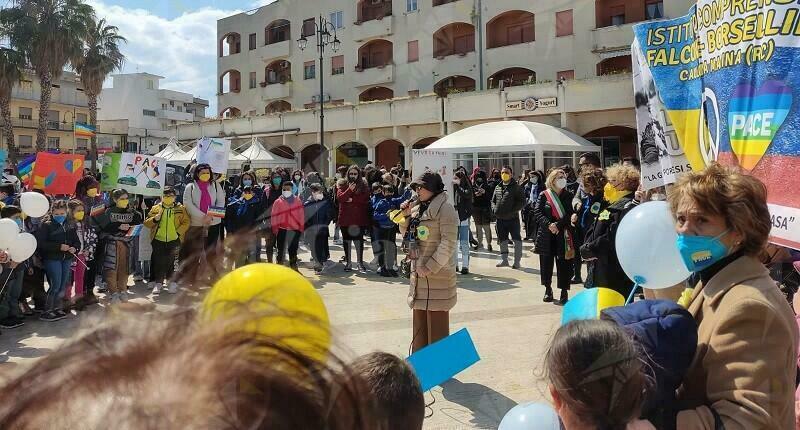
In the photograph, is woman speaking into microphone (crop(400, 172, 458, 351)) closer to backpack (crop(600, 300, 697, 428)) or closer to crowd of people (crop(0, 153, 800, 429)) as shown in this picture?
crowd of people (crop(0, 153, 800, 429))

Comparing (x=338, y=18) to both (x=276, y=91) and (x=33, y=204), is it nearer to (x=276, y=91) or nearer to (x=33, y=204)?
(x=276, y=91)

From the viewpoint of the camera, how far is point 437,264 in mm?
4688

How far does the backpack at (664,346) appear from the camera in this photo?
1473 millimetres

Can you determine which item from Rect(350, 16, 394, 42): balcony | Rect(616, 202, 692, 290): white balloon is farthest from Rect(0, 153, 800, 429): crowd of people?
Rect(350, 16, 394, 42): balcony

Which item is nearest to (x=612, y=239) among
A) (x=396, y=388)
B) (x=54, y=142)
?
(x=396, y=388)

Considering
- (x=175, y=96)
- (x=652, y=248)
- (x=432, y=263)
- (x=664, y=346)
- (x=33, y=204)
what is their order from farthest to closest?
1. (x=175, y=96)
2. (x=33, y=204)
3. (x=432, y=263)
4. (x=652, y=248)
5. (x=664, y=346)

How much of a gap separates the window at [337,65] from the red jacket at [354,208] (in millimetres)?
27242

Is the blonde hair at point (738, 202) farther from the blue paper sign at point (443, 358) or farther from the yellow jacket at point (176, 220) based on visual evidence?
the yellow jacket at point (176, 220)

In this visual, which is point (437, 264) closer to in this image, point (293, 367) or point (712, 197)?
point (712, 197)

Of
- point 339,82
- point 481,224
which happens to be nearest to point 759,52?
point 481,224

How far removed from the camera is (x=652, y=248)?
2.58 m

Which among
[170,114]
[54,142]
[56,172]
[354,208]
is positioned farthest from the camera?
[170,114]

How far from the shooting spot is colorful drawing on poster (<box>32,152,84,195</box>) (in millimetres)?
10133

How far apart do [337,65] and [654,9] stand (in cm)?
1890
